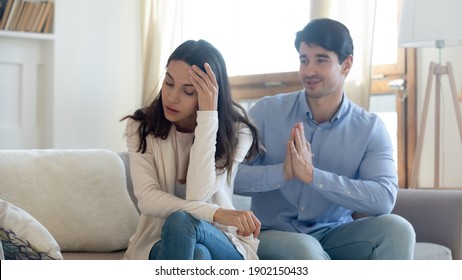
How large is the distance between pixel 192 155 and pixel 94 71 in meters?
2.99

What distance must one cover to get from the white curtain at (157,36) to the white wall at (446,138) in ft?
5.20

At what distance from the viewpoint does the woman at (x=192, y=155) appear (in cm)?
201

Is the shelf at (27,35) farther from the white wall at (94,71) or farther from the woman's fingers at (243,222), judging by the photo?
the woman's fingers at (243,222)

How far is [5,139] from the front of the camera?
15.0 feet

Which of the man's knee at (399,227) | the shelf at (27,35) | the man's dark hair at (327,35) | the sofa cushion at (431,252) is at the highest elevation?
the man's dark hair at (327,35)

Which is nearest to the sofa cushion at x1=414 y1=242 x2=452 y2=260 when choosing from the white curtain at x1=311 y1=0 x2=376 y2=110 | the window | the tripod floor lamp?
the tripod floor lamp

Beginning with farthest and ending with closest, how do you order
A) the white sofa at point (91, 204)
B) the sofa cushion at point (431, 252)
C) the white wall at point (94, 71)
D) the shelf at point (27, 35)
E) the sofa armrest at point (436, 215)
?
the white wall at point (94, 71)
the shelf at point (27, 35)
the sofa armrest at point (436, 215)
the sofa cushion at point (431, 252)
the white sofa at point (91, 204)

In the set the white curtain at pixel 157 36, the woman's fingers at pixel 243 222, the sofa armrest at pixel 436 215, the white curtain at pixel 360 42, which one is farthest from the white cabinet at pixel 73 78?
the woman's fingers at pixel 243 222

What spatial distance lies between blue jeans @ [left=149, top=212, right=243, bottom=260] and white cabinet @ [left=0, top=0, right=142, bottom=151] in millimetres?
2926

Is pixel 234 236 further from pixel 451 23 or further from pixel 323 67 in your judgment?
pixel 451 23

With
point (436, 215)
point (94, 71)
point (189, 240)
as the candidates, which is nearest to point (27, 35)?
point (94, 71)

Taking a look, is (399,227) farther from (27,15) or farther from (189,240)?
(27,15)

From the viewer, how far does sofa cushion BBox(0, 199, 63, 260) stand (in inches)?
70.2

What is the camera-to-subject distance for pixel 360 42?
12.2ft
